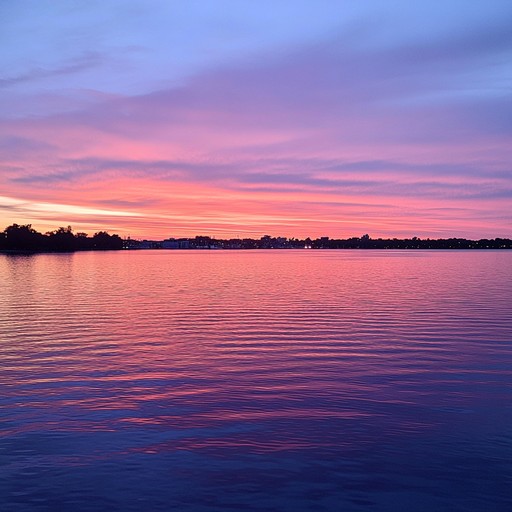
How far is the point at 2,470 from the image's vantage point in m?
12.0

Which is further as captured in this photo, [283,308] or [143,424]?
[283,308]

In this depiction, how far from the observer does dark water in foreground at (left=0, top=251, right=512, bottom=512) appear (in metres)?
11.2

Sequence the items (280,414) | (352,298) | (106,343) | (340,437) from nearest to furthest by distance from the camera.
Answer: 1. (340,437)
2. (280,414)
3. (106,343)
4. (352,298)

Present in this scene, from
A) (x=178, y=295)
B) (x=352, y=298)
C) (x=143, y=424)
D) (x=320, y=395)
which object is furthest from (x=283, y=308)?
(x=143, y=424)

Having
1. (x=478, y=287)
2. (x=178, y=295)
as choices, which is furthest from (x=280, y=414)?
(x=478, y=287)

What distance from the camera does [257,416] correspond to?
15750 millimetres

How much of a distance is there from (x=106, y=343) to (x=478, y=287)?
4533 centimetres

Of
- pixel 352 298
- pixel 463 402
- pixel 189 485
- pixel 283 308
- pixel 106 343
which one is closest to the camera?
pixel 189 485

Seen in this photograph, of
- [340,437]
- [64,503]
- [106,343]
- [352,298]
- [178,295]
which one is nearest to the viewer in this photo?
[64,503]

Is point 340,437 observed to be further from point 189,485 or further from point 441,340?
point 441,340

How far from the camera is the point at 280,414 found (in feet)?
52.2

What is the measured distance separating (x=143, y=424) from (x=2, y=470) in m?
3.85

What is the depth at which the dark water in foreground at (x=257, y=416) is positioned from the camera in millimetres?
→ 11250

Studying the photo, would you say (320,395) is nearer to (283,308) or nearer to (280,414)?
(280,414)
